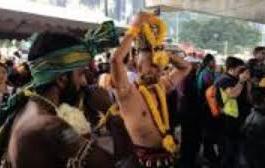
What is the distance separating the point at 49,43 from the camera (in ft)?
8.46

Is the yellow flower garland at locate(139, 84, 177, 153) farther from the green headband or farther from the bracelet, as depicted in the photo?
the green headband

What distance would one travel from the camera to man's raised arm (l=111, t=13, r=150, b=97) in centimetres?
434

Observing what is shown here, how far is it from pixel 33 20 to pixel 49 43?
8052mm

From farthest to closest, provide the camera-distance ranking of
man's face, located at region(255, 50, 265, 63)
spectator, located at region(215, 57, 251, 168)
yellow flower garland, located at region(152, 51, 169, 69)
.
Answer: man's face, located at region(255, 50, 265, 63), spectator, located at region(215, 57, 251, 168), yellow flower garland, located at region(152, 51, 169, 69)

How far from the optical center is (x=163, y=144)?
4742 millimetres

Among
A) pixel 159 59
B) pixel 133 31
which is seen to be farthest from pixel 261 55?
pixel 133 31

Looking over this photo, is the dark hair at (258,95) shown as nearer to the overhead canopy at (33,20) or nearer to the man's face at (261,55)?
the man's face at (261,55)

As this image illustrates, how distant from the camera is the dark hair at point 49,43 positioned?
8.44 ft

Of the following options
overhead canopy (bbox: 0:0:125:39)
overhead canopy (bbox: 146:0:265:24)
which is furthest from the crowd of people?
overhead canopy (bbox: 146:0:265:24)

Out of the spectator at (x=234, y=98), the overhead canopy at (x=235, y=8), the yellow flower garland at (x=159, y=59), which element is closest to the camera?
the yellow flower garland at (x=159, y=59)

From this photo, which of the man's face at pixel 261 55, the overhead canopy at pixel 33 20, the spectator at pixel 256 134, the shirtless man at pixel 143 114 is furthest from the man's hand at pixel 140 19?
the man's face at pixel 261 55

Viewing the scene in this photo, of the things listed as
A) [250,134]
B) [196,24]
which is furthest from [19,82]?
[196,24]

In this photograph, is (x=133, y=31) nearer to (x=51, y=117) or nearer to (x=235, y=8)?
(x=51, y=117)

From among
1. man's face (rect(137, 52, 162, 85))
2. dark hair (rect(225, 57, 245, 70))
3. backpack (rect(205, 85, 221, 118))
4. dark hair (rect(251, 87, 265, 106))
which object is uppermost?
man's face (rect(137, 52, 162, 85))
